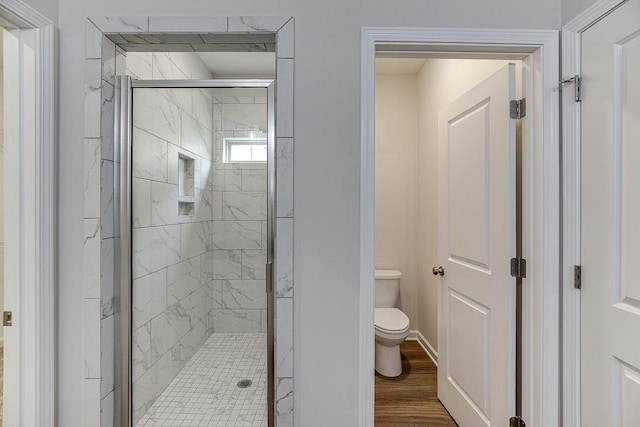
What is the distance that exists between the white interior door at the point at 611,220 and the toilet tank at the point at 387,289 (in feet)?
5.72

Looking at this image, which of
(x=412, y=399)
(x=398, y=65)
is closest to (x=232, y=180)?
(x=412, y=399)

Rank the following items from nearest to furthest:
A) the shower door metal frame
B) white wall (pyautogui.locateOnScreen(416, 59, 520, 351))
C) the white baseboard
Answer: the shower door metal frame < white wall (pyautogui.locateOnScreen(416, 59, 520, 351)) < the white baseboard

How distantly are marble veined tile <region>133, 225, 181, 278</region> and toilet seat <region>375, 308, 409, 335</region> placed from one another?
150cm

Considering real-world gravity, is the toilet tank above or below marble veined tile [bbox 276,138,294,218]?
below

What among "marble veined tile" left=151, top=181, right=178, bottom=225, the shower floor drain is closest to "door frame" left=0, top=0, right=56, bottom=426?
"marble veined tile" left=151, top=181, right=178, bottom=225

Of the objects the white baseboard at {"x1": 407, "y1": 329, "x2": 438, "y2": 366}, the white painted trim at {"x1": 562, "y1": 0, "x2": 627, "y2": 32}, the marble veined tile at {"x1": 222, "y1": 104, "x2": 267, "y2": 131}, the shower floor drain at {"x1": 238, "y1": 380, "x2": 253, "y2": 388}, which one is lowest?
the white baseboard at {"x1": 407, "y1": 329, "x2": 438, "y2": 366}

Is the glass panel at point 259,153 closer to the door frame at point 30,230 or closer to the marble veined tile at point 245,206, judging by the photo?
the marble veined tile at point 245,206

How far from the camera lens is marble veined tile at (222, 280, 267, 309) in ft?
5.12

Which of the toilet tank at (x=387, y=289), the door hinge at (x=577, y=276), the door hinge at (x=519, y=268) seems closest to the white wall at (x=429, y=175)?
the toilet tank at (x=387, y=289)

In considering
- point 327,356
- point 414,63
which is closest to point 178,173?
point 327,356

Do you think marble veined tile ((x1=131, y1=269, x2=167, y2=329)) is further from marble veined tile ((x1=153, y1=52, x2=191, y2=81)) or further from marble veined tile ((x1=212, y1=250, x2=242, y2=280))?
marble veined tile ((x1=153, y1=52, x2=191, y2=81))

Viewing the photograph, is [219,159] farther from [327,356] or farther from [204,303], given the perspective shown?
[327,356]

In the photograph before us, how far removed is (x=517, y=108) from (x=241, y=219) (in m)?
1.34

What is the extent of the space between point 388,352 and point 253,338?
1353 mm
